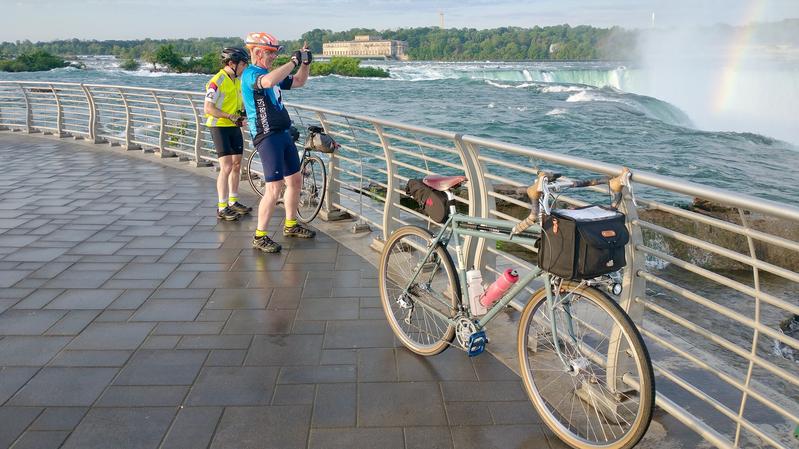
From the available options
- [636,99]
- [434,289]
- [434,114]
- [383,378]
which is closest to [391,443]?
[383,378]

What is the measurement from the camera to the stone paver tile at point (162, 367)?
11.0 feet

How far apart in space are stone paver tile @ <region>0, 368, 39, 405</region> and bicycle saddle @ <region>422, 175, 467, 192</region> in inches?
96.3

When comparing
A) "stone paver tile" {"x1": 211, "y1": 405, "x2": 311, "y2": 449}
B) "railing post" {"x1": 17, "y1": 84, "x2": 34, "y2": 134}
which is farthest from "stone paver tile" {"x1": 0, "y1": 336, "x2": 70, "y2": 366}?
"railing post" {"x1": 17, "y1": 84, "x2": 34, "y2": 134}

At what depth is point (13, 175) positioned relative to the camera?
964 centimetres

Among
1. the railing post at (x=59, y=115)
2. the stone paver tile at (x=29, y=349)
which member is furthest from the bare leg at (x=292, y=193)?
the railing post at (x=59, y=115)

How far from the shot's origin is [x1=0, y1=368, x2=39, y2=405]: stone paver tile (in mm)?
3209

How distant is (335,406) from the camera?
3.12 metres

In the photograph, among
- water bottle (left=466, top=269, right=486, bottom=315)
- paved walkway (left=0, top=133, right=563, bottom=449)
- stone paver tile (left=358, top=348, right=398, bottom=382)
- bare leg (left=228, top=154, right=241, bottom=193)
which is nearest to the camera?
paved walkway (left=0, top=133, right=563, bottom=449)

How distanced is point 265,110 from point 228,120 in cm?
163

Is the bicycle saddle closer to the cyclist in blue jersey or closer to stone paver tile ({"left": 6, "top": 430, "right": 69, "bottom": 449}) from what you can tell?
the cyclist in blue jersey

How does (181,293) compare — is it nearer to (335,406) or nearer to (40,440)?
(40,440)

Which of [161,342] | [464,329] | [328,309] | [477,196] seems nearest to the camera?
[464,329]

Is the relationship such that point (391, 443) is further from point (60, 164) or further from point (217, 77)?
point (60, 164)

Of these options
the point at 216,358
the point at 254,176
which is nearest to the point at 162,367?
the point at 216,358
